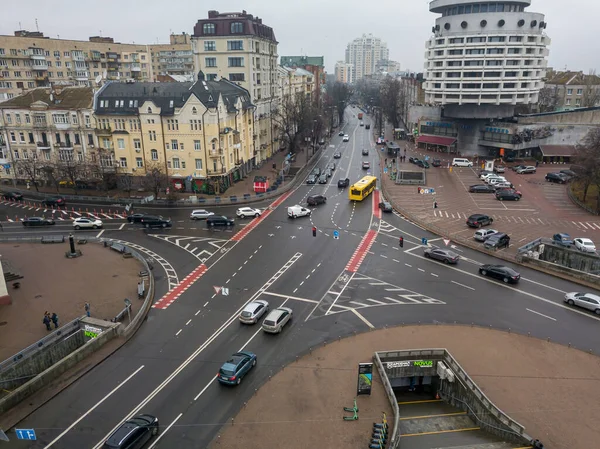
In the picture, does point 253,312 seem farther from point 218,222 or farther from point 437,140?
point 437,140

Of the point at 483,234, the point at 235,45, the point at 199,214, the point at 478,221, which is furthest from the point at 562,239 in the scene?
the point at 235,45

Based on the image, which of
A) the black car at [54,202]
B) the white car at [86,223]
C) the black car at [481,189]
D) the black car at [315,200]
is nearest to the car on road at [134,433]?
the white car at [86,223]

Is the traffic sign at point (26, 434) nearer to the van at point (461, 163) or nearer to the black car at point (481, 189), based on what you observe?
the black car at point (481, 189)

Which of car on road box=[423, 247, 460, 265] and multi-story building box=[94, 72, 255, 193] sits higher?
multi-story building box=[94, 72, 255, 193]

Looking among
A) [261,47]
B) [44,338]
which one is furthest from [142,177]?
[44,338]

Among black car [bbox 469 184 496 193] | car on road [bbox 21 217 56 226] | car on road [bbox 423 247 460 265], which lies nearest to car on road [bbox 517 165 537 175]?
black car [bbox 469 184 496 193]

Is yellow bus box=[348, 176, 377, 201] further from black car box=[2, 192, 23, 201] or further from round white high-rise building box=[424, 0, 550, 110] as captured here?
black car box=[2, 192, 23, 201]
